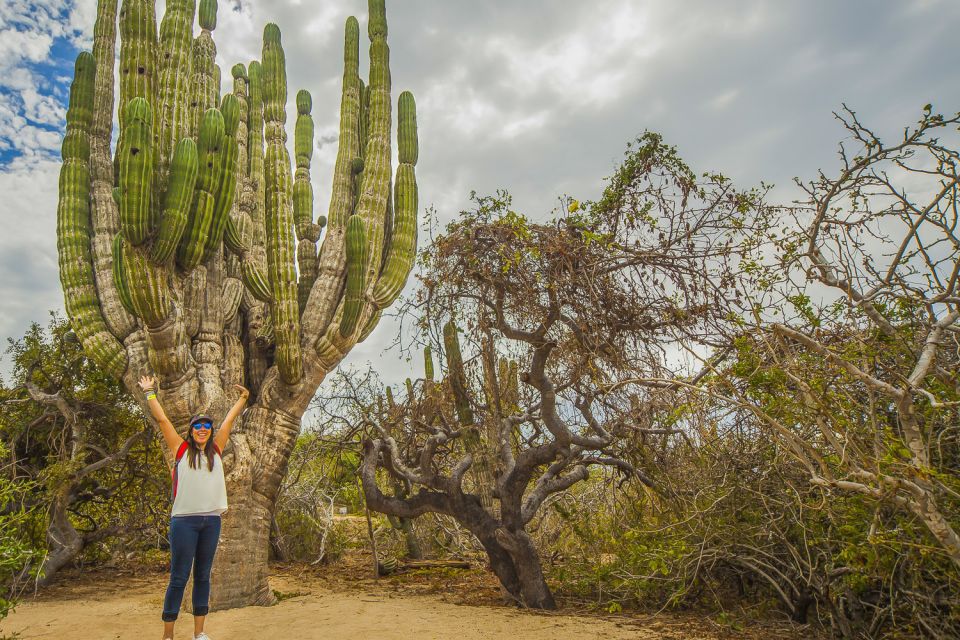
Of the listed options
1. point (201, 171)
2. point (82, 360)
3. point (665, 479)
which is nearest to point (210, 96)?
point (201, 171)

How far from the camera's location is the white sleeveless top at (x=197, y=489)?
3.62m

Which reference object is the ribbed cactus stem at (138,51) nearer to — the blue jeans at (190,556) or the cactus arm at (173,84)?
the cactus arm at (173,84)

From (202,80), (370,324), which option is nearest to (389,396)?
(370,324)

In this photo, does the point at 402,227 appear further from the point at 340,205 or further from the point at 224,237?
the point at 224,237

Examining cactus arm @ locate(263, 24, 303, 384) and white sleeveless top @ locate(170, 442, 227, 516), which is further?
cactus arm @ locate(263, 24, 303, 384)

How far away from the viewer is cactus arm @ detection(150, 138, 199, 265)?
18.1 feet

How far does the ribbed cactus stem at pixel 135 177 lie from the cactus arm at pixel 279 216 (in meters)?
1.48

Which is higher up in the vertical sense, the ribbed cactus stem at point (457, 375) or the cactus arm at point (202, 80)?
the cactus arm at point (202, 80)

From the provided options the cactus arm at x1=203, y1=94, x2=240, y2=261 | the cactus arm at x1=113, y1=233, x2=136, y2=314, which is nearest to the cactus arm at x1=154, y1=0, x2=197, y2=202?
the cactus arm at x1=203, y1=94, x2=240, y2=261

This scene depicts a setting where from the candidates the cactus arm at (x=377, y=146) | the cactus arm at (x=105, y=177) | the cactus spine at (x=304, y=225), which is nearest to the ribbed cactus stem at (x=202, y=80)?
the cactus arm at (x=105, y=177)

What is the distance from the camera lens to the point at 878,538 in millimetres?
3111

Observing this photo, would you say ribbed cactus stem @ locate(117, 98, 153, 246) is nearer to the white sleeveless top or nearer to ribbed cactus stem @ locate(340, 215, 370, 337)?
ribbed cactus stem @ locate(340, 215, 370, 337)

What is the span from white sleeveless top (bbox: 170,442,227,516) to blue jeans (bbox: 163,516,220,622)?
6cm

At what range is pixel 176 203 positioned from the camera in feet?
Answer: 18.2
